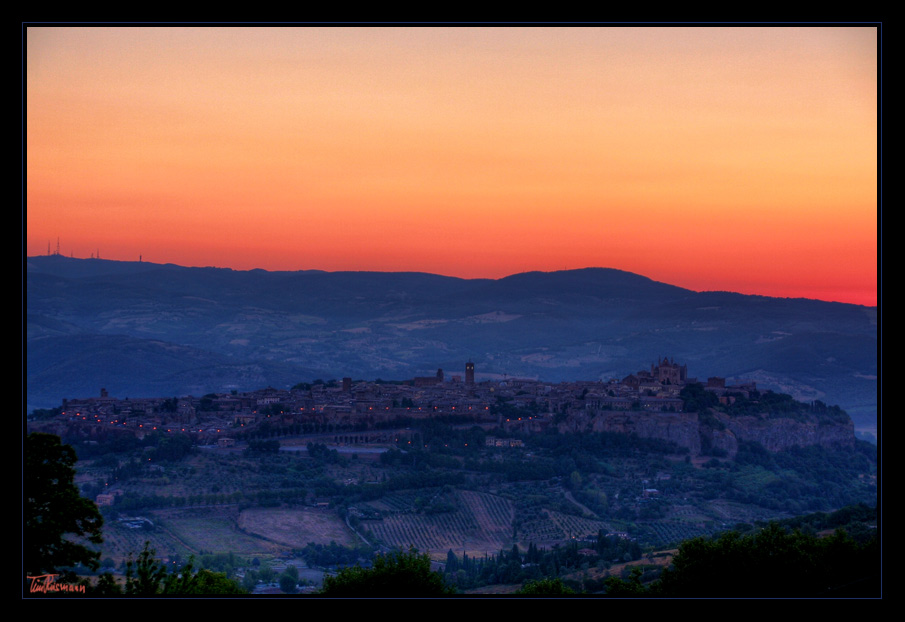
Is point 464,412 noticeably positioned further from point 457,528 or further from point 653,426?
point 457,528

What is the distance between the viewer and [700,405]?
78.5ft

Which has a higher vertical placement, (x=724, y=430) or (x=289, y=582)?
(x=724, y=430)

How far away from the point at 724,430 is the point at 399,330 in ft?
56.6

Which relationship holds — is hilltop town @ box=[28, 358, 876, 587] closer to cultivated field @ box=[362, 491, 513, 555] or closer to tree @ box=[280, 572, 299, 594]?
cultivated field @ box=[362, 491, 513, 555]

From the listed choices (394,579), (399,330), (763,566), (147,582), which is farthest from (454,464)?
(147,582)

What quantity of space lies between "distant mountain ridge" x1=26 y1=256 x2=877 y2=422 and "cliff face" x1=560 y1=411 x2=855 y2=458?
1.47 meters

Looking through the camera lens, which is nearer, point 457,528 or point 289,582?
point 289,582

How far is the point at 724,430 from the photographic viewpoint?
23.2 meters

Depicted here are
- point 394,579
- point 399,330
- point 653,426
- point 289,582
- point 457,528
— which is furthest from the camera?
point 399,330
